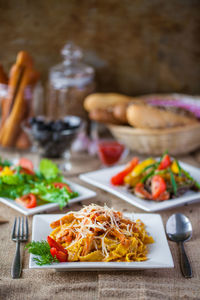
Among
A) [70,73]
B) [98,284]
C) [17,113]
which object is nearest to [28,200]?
[98,284]

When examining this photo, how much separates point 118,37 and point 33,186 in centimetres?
192

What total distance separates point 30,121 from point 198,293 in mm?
1780

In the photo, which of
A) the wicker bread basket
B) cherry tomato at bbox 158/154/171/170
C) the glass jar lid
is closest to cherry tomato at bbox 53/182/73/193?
cherry tomato at bbox 158/154/171/170

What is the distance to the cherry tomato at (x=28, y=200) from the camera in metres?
1.93

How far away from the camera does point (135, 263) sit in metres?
1.37

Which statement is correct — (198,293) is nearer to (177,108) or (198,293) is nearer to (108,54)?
(177,108)

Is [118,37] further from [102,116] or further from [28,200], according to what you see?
[28,200]

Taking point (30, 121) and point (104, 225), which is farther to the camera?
point (30, 121)

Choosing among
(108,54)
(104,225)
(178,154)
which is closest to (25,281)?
(104,225)

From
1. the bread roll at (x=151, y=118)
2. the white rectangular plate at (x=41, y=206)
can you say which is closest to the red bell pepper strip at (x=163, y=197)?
the white rectangular plate at (x=41, y=206)

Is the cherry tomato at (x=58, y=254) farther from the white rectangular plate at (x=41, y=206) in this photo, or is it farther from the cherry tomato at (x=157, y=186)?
the cherry tomato at (x=157, y=186)

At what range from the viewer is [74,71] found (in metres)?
3.18

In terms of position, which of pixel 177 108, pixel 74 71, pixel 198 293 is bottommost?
pixel 198 293

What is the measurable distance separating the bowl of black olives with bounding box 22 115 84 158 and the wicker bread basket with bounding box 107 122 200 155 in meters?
0.35
